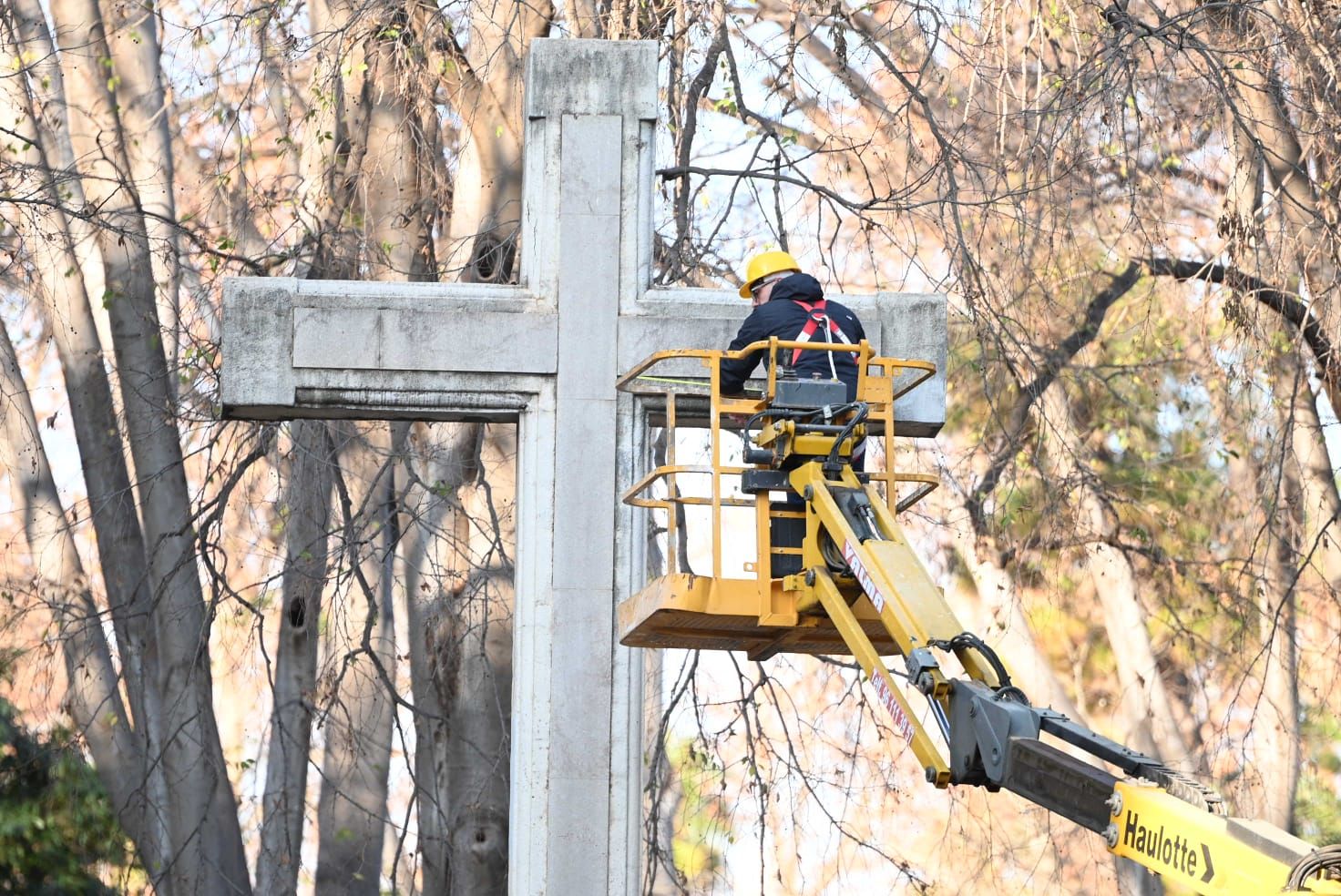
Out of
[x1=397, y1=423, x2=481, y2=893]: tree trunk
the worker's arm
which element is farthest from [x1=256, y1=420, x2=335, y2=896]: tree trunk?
the worker's arm

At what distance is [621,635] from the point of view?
8078 millimetres

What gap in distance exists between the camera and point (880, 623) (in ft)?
24.4

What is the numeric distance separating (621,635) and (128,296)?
7440mm

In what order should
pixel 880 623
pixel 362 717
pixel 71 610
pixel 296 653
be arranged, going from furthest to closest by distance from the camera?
pixel 362 717, pixel 296 653, pixel 71 610, pixel 880 623

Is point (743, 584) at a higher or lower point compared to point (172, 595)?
lower

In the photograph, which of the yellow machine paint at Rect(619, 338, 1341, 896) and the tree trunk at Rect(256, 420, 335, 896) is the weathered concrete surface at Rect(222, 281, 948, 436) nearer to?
the yellow machine paint at Rect(619, 338, 1341, 896)

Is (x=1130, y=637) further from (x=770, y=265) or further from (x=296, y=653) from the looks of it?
(x=770, y=265)

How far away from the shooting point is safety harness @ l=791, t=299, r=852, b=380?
7.96 meters

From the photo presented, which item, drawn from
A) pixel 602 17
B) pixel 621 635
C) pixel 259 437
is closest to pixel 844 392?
pixel 621 635

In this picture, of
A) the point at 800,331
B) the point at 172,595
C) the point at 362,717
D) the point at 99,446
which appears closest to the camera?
the point at 800,331

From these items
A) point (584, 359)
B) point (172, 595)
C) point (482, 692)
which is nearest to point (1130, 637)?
point (482, 692)

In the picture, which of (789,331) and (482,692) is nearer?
(789,331)

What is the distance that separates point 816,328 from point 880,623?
1.24m

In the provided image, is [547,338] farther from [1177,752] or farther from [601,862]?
[1177,752]
